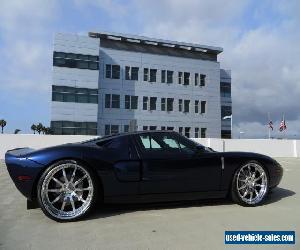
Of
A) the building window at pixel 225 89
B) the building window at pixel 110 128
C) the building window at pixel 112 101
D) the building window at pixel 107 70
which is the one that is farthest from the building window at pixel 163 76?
the building window at pixel 225 89

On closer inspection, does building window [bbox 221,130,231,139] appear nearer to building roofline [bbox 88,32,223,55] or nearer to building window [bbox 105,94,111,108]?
building roofline [bbox 88,32,223,55]

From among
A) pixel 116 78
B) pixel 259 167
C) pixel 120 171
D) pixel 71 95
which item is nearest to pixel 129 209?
pixel 120 171

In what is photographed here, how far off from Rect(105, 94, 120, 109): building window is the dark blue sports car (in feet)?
140

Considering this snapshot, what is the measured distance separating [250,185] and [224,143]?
64.2 feet

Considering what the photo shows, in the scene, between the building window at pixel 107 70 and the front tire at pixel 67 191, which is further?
the building window at pixel 107 70

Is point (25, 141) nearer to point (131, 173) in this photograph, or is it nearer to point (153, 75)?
point (131, 173)

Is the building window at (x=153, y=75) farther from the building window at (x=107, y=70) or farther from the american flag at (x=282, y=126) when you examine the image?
the american flag at (x=282, y=126)

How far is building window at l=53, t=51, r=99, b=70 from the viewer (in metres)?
44.3

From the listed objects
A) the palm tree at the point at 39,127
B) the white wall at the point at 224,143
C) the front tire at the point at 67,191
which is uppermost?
the palm tree at the point at 39,127

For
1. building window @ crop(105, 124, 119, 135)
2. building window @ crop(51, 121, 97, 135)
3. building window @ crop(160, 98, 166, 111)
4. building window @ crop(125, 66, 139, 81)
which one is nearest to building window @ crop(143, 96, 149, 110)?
building window @ crop(160, 98, 166, 111)

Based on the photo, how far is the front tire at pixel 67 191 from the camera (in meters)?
4.95

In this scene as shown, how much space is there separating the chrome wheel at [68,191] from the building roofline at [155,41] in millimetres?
45609

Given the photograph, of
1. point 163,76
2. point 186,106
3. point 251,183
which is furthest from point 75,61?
point 251,183

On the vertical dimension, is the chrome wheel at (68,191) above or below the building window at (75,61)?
below
